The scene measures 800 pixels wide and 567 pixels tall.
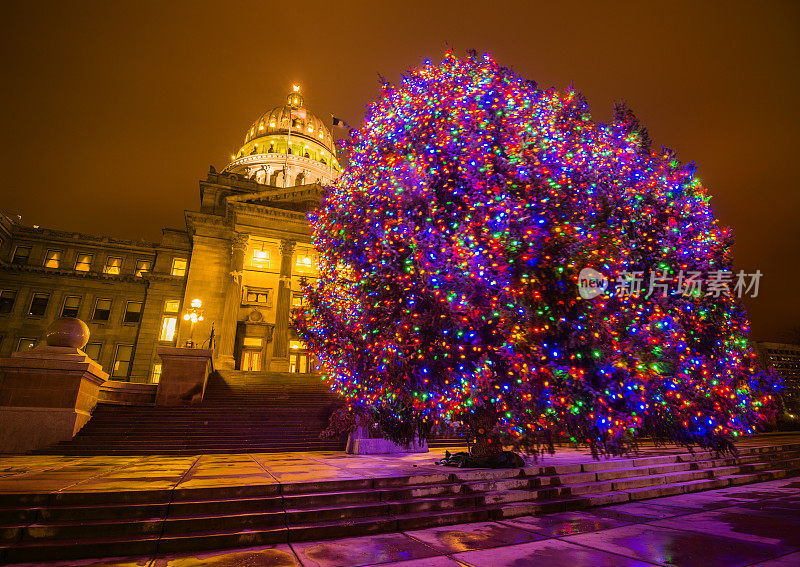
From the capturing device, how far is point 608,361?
321 inches

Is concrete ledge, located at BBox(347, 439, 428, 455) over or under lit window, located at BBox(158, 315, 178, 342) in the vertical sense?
under

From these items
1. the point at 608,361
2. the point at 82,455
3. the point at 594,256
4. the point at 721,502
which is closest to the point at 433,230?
the point at 594,256

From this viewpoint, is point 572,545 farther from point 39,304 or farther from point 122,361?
point 39,304

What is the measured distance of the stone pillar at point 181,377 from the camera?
17.1m

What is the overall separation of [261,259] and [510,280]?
105 feet

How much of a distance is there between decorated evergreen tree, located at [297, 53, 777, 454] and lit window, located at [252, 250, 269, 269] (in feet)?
88.3

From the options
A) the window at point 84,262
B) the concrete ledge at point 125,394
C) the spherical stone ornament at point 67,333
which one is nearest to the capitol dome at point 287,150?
the window at point 84,262

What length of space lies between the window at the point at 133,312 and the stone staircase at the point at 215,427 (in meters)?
22.5

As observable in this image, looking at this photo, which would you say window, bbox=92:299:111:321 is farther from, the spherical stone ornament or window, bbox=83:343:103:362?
the spherical stone ornament

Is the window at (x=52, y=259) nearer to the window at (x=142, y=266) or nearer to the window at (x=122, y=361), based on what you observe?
the window at (x=142, y=266)

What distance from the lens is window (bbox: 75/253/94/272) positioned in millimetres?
38500

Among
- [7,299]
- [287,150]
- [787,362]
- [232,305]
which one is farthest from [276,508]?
[287,150]

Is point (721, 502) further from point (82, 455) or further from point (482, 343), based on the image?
point (82, 455)

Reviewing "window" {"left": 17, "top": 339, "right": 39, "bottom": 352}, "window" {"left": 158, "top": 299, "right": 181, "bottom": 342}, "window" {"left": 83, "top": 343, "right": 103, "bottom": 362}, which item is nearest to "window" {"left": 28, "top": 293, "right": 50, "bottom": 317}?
"window" {"left": 17, "top": 339, "right": 39, "bottom": 352}
